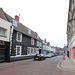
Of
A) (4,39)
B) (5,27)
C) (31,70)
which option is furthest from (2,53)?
(31,70)

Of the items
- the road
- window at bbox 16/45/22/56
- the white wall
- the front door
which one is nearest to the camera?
the road

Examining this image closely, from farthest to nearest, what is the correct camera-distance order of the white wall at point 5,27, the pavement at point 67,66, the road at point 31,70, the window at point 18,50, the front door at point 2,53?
the window at point 18,50, the front door at point 2,53, the white wall at point 5,27, the pavement at point 67,66, the road at point 31,70

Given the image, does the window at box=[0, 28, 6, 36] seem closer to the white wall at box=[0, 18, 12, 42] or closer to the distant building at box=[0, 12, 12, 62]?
the distant building at box=[0, 12, 12, 62]

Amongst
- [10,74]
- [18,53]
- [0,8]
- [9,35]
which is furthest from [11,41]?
[10,74]

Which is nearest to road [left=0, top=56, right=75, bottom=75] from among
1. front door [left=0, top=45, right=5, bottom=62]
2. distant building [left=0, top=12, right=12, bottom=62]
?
front door [left=0, top=45, right=5, bottom=62]

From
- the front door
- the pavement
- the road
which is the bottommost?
the pavement

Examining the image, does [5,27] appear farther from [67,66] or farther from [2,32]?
→ [67,66]

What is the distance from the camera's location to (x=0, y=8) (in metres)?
17.4

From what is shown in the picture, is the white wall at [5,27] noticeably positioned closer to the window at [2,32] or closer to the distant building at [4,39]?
the distant building at [4,39]

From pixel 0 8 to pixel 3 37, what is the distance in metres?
6.20

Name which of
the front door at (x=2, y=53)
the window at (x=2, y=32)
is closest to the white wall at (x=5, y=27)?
the window at (x=2, y=32)

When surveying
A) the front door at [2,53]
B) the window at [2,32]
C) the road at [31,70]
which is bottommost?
the road at [31,70]

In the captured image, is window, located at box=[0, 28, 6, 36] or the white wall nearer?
the white wall

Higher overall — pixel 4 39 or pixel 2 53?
pixel 4 39
